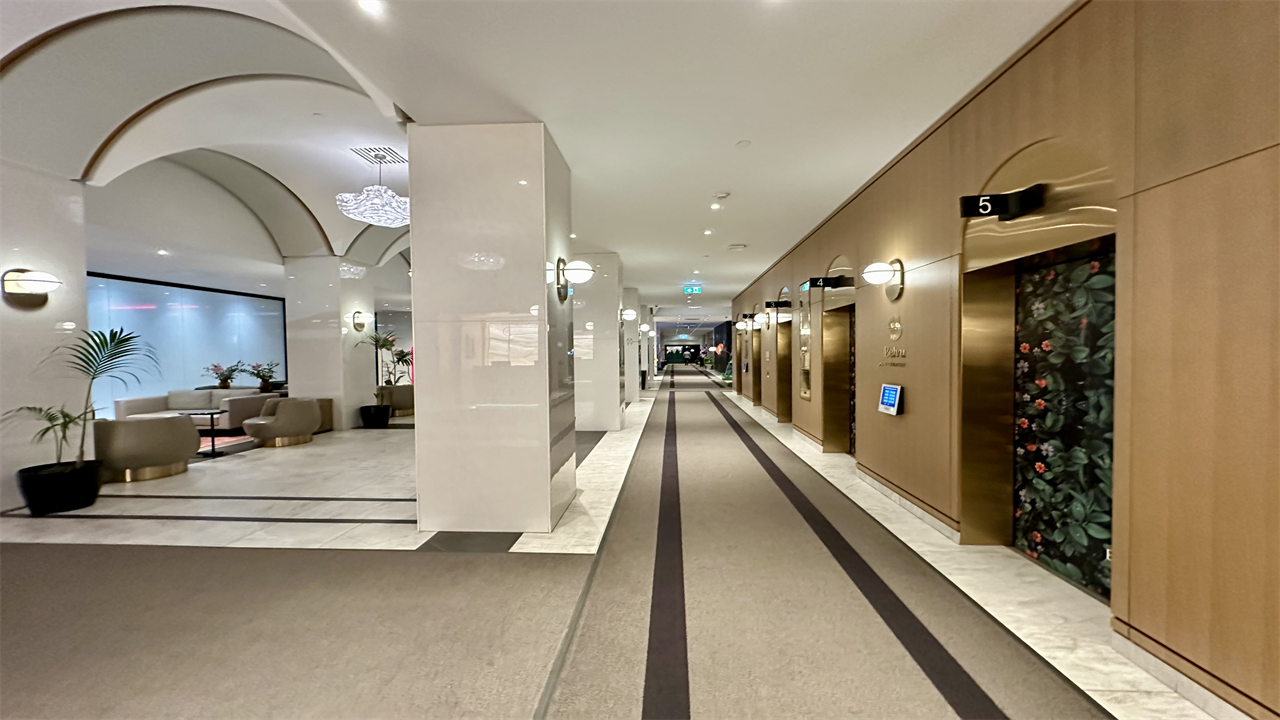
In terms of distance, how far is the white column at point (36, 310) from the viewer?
506cm

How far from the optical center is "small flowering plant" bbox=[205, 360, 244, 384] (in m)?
11.8

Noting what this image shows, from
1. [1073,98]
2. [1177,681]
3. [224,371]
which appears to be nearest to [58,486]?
[1177,681]

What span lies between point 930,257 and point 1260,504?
2.78m

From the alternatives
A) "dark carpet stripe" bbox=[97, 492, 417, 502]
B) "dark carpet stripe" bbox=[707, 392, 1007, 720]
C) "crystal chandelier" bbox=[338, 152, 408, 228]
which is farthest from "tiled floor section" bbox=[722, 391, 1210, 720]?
"crystal chandelier" bbox=[338, 152, 408, 228]

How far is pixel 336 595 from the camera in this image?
3.12 metres

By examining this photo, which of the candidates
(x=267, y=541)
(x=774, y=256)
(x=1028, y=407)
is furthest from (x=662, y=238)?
(x=267, y=541)

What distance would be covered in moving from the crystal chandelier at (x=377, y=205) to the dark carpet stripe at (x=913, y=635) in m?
6.28

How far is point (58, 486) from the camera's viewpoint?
4.93 m

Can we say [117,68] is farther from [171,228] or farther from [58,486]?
[171,228]

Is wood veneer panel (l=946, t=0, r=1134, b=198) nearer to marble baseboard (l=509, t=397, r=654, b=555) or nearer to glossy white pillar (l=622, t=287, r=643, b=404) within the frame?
marble baseboard (l=509, t=397, r=654, b=555)

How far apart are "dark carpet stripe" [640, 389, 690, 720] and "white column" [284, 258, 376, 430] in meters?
7.77

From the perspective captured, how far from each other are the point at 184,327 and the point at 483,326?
1283 centimetres

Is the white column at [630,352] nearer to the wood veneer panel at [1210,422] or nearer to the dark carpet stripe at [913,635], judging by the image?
the dark carpet stripe at [913,635]

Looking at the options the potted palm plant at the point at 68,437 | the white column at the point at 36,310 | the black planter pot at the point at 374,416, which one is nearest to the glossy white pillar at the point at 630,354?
the black planter pot at the point at 374,416
